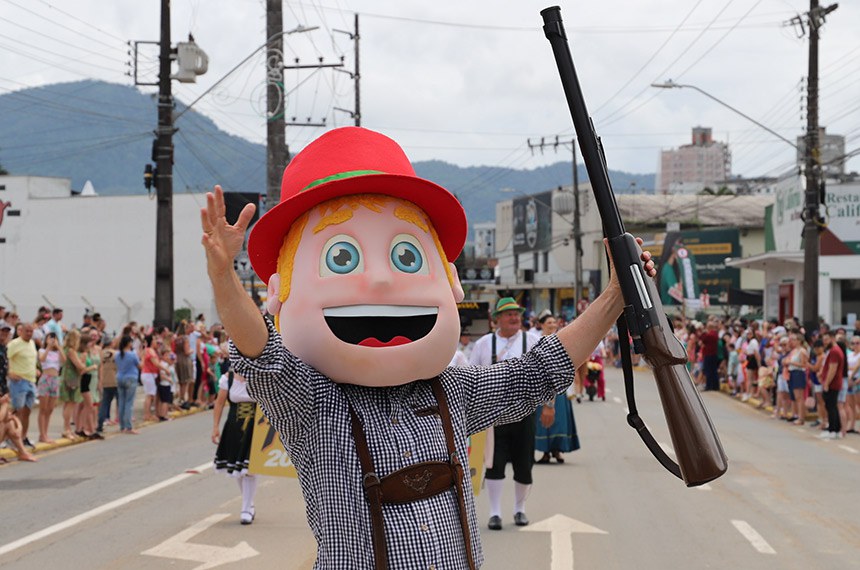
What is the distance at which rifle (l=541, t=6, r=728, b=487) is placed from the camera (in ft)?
10.3

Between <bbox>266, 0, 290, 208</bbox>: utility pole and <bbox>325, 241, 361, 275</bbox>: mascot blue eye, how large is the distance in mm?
17189

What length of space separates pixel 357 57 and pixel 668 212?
3363 cm

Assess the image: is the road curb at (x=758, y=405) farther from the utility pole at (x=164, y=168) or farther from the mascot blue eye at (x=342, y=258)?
the mascot blue eye at (x=342, y=258)

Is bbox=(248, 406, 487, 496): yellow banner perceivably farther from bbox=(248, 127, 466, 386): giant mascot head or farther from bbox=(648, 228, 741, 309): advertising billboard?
bbox=(648, 228, 741, 309): advertising billboard

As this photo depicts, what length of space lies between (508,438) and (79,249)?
52.4m

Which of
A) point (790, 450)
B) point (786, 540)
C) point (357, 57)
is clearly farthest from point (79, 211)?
point (786, 540)

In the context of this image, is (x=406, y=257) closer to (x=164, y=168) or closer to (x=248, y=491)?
(x=248, y=491)

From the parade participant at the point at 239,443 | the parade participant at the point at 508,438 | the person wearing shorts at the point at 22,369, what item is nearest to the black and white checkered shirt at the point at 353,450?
the parade participant at the point at 508,438

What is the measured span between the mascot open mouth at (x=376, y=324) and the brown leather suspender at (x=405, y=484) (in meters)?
0.26

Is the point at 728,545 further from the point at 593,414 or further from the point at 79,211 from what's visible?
the point at 79,211

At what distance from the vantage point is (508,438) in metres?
9.47

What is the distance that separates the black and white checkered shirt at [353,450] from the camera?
135 inches

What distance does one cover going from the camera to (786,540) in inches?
360

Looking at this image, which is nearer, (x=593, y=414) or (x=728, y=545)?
(x=728, y=545)
